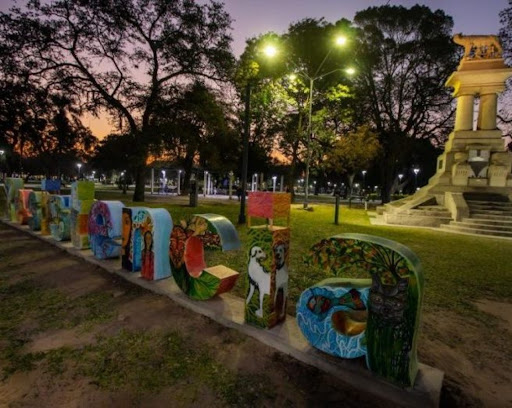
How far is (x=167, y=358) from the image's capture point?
9.90 feet

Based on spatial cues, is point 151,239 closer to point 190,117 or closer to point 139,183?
point 190,117

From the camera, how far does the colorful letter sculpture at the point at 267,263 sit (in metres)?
3.39

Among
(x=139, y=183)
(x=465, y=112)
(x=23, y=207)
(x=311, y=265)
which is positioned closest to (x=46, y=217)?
(x=23, y=207)

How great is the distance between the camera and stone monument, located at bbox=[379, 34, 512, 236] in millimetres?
14375

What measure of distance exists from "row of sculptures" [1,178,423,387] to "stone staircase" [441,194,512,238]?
976 cm

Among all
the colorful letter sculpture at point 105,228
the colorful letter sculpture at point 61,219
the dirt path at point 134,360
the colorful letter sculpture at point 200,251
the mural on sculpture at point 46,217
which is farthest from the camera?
the mural on sculpture at point 46,217

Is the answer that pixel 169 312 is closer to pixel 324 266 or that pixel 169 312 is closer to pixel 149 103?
pixel 324 266

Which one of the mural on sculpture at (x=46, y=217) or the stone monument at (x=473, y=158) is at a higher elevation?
the stone monument at (x=473, y=158)

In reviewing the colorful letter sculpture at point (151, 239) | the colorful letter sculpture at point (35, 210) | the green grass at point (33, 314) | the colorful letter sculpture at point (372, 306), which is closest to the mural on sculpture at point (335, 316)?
the colorful letter sculpture at point (372, 306)

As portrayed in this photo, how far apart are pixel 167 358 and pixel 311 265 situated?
1.73 metres

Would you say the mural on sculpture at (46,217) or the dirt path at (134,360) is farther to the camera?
the mural on sculpture at (46,217)

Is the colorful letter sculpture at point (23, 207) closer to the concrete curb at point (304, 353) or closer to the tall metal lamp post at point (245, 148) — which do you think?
the tall metal lamp post at point (245, 148)

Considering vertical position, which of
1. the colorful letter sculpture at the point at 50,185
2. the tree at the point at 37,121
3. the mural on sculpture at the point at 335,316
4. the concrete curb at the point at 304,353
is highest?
the tree at the point at 37,121

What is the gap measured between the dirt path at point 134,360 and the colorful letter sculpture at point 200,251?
406 millimetres
